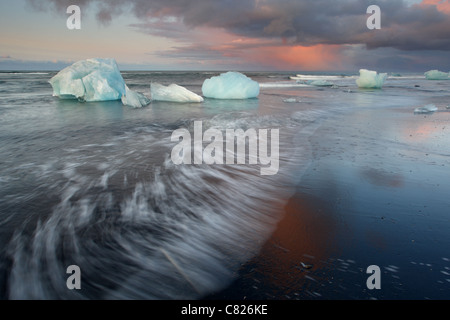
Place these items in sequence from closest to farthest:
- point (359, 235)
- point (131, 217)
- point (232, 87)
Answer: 1. point (359, 235)
2. point (131, 217)
3. point (232, 87)

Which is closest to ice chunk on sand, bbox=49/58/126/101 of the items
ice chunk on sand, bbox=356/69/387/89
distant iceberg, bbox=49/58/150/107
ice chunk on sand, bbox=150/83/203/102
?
distant iceberg, bbox=49/58/150/107

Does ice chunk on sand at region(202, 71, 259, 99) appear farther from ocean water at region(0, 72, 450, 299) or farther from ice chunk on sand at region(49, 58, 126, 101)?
ocean water at region(0, 72, 450, 299)

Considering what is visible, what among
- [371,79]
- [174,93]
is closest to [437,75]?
[371,79]

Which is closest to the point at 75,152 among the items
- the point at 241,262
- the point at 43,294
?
the point at 43,294

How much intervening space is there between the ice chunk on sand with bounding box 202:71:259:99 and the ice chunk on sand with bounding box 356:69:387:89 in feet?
56.5

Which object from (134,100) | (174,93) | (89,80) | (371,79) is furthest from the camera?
(371,79)

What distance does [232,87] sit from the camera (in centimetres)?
1706

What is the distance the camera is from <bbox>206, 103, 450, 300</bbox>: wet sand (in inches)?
77.9

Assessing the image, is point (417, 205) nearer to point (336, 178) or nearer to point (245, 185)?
point (336, 178)

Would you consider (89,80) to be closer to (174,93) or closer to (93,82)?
(93,82)

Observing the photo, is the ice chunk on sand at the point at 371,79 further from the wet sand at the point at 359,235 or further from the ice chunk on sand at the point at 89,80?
the wet sand at the point at 359,235

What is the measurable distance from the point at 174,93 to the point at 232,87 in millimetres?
3968
